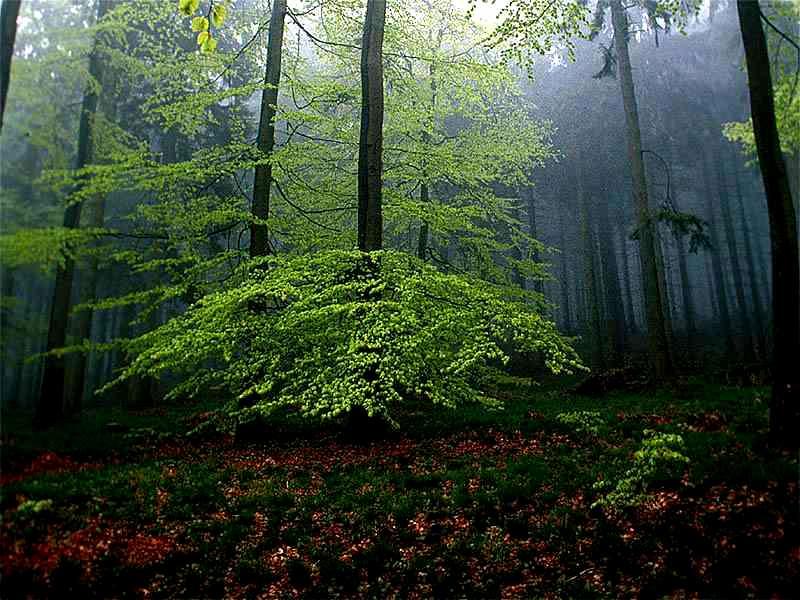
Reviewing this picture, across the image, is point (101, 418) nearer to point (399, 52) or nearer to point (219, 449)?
point (219, 449)

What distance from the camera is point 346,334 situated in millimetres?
7211

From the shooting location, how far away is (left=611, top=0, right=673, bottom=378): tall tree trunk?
13195 mm

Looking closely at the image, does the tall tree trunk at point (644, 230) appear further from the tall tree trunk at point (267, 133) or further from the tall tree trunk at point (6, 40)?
the tall tree trunk at point (6, 40)

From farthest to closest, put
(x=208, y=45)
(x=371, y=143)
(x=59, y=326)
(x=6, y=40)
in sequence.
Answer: (x=371, y=143) < (x=59, y=326) < (x=6, y=40) < (x=208, y=45)

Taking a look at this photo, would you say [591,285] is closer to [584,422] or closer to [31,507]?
[584,422]

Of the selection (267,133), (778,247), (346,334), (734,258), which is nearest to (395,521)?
(346,334)

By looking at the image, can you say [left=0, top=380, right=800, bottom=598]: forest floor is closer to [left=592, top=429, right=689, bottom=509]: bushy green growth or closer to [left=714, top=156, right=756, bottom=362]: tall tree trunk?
[left=592, top=429, right=689, bottom=509]: bushy green growth

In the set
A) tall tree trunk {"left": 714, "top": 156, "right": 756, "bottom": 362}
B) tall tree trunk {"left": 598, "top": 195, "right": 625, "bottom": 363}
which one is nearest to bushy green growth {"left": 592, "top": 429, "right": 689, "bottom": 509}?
tall tree trunk {"left": 714, "top": 156, "right": 756, "bottom": 362}

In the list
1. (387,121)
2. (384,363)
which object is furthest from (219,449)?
(387,121)

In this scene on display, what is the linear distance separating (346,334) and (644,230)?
10.6 m

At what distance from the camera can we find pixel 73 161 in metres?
4.69

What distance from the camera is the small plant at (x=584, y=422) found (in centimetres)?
906

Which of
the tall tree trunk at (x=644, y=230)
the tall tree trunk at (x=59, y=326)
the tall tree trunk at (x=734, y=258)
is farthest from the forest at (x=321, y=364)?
the tall tree trunk at (x=734, y=258)

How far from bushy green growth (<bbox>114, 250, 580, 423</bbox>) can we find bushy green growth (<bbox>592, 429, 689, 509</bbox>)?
1532mm
